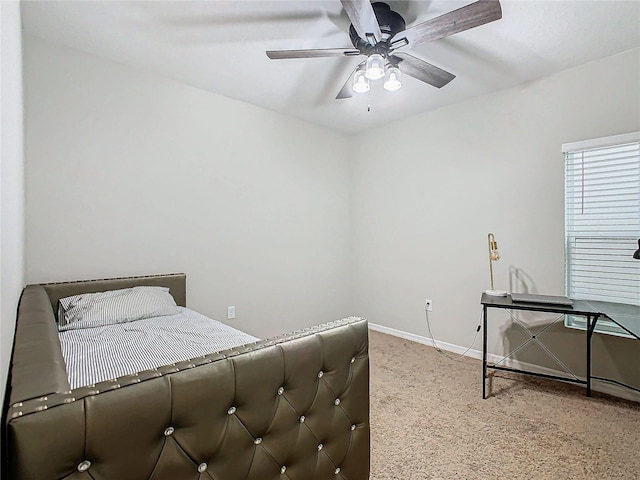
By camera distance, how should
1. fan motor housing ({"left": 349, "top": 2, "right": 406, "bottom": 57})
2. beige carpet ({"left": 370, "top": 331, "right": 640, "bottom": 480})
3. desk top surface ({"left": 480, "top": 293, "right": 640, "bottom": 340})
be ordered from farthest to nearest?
desk top surface ({"left": 480, "top": 293, "right": 640, "bottom": 340}) < fan motor housing ({"left": 349, "top": 2, "right": 406, "bottom": 57}) < beige carpet ({"left": 370, "top": 331, "right": 640, "bottom": 480})

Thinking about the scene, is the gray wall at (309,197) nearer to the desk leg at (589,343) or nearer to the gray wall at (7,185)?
the desk leg at (589,343)

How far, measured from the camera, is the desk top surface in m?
2.03

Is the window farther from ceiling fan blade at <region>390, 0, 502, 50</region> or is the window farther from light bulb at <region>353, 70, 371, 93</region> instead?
light bulb at <region>353, 70, 371, 93</region>

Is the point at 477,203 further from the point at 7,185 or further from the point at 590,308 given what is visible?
the point at 7,185

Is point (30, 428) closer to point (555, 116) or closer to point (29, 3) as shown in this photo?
point (29, 3)

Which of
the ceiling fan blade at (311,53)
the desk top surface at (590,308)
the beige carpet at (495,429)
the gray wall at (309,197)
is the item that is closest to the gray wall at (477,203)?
the gray wall at (309,197)

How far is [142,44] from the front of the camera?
2402 millimetres

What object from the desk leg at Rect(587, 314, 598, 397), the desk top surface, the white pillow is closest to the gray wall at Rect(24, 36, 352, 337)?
the white pillow

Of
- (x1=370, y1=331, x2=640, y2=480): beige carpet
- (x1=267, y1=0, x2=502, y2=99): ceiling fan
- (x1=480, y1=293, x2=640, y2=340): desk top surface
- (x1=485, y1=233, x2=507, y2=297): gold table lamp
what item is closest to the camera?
(x1=267, y1=0, x2=502, y2=99): ceiling fan

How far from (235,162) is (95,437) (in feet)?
9.60

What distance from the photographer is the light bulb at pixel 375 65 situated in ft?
6.43

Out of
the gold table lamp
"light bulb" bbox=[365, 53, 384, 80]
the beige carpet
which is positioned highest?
"light bulb" bbox=[365, 53, 384, 80]

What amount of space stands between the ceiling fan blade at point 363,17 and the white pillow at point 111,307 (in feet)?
7.20

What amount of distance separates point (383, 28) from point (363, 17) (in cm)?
34
